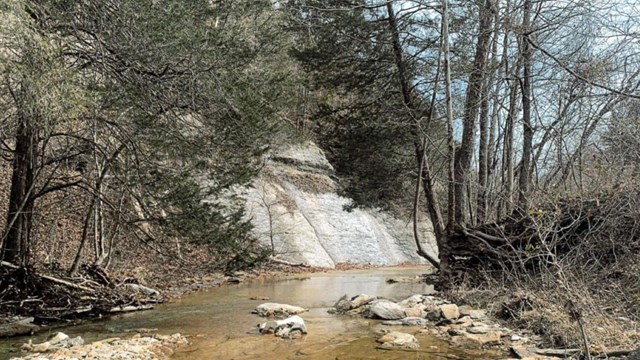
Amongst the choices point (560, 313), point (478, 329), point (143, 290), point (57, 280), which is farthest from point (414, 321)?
point (143, 290)

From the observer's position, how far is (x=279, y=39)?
11.9 meters

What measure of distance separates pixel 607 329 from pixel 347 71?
31.9ft

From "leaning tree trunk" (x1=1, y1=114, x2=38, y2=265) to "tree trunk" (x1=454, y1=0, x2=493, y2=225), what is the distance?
7.93 metres

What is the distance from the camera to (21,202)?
8.60 metres

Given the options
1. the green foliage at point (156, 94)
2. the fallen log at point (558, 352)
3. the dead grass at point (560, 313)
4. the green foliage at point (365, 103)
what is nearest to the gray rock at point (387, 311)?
the dead grass at point (560, 313)

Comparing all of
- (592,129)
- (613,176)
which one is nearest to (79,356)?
(613,176)

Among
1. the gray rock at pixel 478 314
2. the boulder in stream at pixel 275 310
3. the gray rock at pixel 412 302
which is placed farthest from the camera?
the boulder in stream at pixel 275 310

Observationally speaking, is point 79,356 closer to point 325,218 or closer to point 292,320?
point 292,320

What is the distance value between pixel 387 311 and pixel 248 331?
2425mm

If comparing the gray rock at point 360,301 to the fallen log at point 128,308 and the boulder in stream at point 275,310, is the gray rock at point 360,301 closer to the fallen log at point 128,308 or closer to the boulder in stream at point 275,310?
the boulder in stream at point 275,310

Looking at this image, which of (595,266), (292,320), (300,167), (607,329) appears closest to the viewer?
(607,329)

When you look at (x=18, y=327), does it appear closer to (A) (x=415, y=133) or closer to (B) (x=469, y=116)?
(A) (x=415, y=133)

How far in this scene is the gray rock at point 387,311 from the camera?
8672mm

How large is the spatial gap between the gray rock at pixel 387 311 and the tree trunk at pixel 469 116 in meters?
2.55
